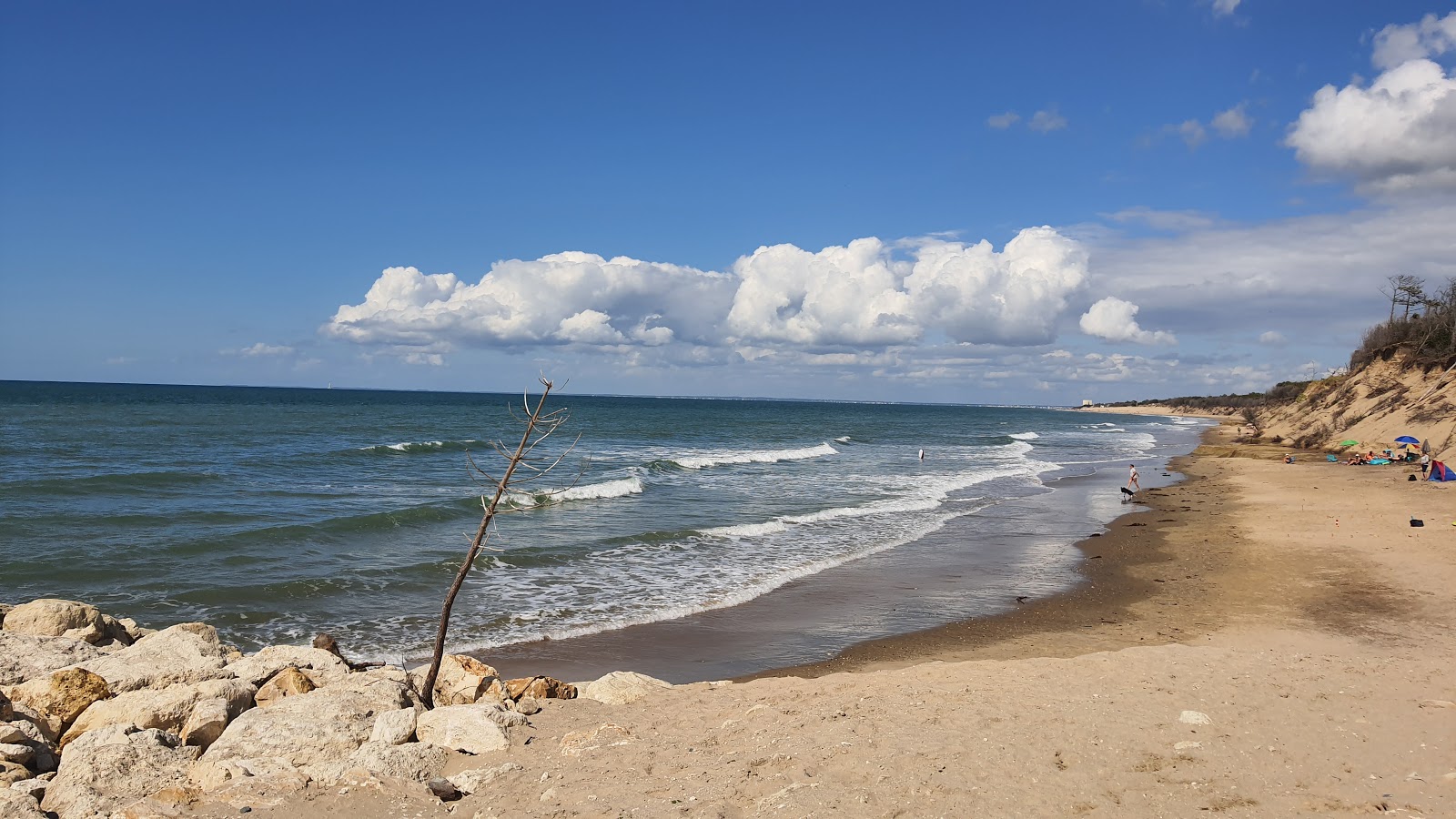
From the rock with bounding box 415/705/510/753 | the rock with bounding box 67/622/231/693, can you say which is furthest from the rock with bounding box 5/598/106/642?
the rock with bounding box 415/705/510/753

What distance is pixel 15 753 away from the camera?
6.02 meters

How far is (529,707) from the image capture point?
7695 mm

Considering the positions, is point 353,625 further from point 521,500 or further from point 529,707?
point 521,500

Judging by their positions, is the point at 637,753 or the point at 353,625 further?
the point at 353,625

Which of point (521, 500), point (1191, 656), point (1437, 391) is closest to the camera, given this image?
point (1191, 656)

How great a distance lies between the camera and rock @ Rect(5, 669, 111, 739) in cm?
696

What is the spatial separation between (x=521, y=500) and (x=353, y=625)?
1260 centimetres

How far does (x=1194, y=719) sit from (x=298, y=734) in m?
7.27

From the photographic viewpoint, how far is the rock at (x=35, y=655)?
7.73 metres

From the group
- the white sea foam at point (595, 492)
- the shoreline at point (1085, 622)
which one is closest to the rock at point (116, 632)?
the shoreline at point (1085, 622)

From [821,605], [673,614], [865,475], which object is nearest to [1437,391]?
[865,475]

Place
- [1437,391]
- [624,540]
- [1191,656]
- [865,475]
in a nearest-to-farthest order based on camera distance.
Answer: [1191,656]
[624,540]
[865,475]
[1437,391]

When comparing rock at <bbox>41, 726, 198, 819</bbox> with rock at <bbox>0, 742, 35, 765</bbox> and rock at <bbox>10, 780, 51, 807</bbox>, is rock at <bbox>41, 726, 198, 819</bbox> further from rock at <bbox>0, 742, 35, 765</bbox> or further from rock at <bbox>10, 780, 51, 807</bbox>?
rock at <bbox>0, 742, 35, 765</bbox>

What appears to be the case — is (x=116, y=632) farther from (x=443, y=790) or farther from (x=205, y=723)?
(x=443, y=790)
